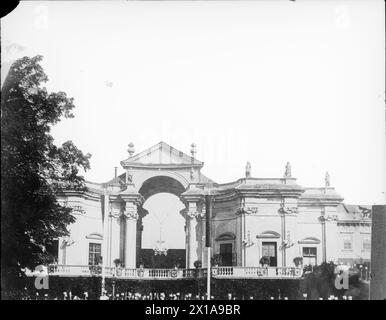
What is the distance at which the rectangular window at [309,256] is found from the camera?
11134 mm

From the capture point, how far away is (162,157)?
38.5ft

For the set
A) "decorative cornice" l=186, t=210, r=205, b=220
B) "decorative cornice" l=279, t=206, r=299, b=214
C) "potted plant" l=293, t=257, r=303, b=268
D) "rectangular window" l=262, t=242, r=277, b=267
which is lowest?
"potted plant" l=293, t=257, r=303, b=268

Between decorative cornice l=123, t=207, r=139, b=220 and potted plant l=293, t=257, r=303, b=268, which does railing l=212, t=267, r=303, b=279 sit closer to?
potted plant l=293, t=257, r=303, b=268

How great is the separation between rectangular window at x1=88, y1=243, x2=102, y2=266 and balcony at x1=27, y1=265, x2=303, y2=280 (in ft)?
0.35

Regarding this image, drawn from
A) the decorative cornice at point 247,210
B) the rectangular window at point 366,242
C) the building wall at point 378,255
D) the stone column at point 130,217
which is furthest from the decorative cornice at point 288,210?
the stone column at point 130,217

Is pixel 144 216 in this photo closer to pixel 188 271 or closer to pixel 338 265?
pixel 188 271

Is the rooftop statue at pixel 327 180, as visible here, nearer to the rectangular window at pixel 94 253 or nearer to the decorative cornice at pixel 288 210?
the decorative cornice at pixel 288 210

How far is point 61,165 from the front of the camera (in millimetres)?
10648

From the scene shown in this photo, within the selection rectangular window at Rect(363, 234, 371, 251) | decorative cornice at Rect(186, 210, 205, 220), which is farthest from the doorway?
rectangular window at Rect(363, 234, 371, 251)

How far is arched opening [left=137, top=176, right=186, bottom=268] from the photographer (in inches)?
476

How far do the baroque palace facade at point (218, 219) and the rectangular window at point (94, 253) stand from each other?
0.07 feet

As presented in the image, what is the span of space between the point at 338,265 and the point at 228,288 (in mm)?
2244

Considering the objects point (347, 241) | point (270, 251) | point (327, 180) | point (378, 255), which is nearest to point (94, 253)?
point (270, 251)

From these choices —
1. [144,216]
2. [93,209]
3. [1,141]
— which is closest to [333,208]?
[144,216]
